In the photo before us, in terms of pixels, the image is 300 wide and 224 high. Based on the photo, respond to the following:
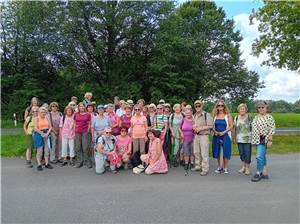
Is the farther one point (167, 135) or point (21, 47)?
point (21, 47)

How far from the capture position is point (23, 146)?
43.5 ft

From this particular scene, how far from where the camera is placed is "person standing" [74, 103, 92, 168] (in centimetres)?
1052

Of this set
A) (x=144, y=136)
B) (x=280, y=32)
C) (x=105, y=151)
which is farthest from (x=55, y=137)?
(x=280, y=32)

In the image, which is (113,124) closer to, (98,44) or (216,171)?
(216,171)

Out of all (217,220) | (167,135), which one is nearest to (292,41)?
(167,135)

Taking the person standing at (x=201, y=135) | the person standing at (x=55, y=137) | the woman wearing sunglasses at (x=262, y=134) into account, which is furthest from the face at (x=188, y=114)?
the person standing at (x=55, y=137)

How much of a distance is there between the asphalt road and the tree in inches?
397

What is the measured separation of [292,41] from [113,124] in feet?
37.7

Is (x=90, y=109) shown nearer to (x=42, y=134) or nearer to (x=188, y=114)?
(x=42, y=134)

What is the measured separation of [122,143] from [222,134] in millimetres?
2523

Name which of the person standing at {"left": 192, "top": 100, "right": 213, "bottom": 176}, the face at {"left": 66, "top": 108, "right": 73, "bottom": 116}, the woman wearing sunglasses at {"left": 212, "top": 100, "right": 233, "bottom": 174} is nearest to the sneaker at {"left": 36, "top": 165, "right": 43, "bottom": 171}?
the face at {"left": 66, "top": 108, "right": 73, "bottom": 116}

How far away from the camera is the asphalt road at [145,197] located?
6.16 metres

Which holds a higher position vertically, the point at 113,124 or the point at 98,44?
the point at 98,44

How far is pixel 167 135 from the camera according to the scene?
1068cm
